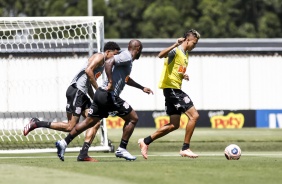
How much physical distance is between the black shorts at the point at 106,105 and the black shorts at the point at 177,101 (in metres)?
1.57

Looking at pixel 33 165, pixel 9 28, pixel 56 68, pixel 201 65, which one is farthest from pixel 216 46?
pixel 33 165

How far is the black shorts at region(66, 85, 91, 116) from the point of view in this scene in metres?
17.2

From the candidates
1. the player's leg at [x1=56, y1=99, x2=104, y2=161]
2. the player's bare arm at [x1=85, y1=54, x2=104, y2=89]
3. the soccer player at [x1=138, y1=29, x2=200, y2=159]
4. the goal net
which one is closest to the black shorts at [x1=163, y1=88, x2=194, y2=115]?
the soccer player at [x1=138, y1=29, x2=200, y2=159]

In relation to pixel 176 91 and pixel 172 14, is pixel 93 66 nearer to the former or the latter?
pixel 176 91

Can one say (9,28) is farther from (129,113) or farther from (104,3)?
(104,3)

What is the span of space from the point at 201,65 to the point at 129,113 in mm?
24353

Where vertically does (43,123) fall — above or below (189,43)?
below

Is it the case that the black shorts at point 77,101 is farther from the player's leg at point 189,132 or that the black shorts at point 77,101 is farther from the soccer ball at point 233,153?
the soccer ball at point 233,153

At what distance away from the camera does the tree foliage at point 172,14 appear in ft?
205

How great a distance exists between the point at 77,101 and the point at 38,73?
1827cm

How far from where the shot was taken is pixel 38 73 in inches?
1389

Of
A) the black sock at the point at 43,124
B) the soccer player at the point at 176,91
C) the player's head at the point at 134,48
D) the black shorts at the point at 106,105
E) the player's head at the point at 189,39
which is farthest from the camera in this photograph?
the player's head at the point at 189,39

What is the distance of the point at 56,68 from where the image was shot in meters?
37.2

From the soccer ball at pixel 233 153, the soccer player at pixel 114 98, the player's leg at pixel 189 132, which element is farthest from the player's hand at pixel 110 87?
the soccer ball at pixel 233 153
